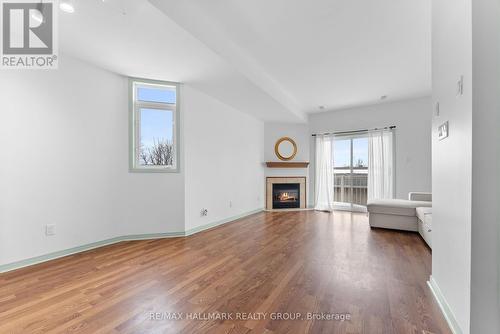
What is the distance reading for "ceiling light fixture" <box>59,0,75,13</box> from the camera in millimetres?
1776

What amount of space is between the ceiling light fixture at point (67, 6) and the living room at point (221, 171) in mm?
17

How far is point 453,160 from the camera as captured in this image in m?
1.37

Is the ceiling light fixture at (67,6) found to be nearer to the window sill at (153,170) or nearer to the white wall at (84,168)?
the white wall at (84,168)

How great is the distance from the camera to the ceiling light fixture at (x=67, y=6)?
5.83ft

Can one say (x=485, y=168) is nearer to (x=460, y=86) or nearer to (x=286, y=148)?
(x=460, y=86)

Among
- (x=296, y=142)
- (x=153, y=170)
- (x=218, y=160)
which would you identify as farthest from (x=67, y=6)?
(x=296, y=142)

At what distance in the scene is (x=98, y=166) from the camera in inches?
116

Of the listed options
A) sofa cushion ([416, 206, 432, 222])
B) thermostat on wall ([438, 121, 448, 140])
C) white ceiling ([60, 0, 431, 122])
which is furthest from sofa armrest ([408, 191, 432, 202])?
thermostat on wall ([438, 121, 448, 140])

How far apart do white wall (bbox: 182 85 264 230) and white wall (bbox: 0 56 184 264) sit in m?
0.36

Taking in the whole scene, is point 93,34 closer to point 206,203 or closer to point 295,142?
point 206,203

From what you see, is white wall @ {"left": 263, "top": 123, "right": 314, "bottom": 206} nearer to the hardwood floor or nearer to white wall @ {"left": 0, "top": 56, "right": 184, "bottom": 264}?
the hardwood floor

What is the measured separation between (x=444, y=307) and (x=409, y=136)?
14.2 feet

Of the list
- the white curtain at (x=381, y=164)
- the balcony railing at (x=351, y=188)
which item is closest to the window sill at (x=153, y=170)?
the balcony railing at (x=351, y=188)

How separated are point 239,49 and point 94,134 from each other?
88.7 inches
